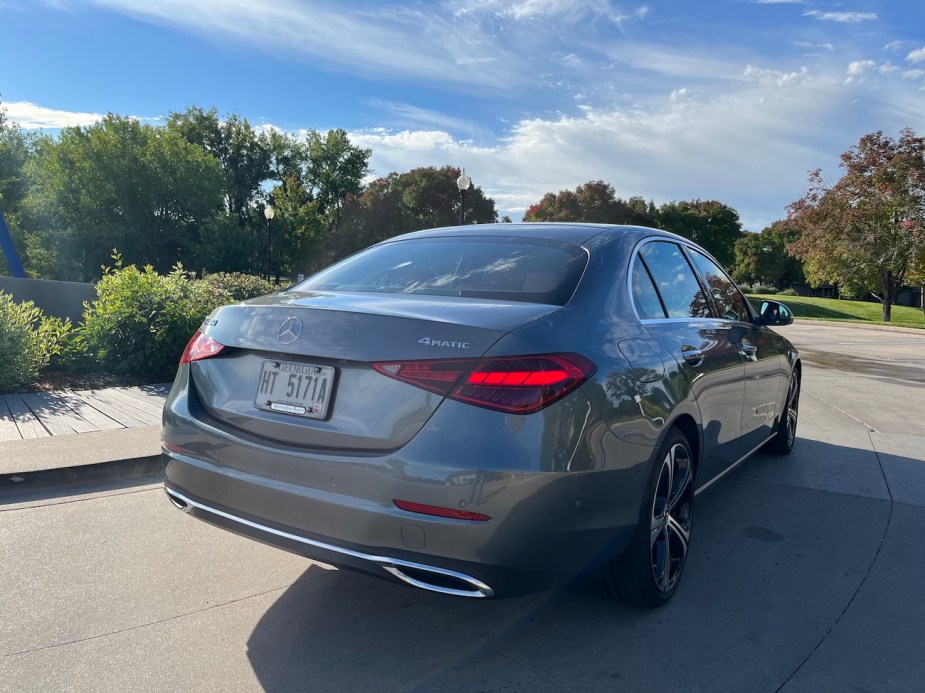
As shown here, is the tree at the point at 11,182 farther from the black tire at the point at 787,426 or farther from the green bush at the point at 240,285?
the black tire at the point at 787,426

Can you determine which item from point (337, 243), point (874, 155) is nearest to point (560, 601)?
point (874, 155)

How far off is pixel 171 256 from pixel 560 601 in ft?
163

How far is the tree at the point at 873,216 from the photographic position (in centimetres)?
3572

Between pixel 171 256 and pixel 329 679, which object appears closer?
pixel 329 679

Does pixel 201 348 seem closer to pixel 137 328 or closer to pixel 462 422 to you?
pixel 462 422

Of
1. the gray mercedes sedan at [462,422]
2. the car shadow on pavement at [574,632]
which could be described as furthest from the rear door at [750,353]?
the gray mercedes sedan at [462,422]

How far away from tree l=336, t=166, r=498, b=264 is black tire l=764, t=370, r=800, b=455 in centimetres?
5363

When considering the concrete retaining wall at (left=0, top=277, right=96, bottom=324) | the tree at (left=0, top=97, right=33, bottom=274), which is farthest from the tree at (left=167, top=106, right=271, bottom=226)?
the concrete retaining wall at (left=0, top=277, right=96, bottom=324)

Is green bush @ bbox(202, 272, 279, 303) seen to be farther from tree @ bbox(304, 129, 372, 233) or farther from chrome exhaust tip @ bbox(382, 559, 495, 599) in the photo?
tree @ bbox(304, 129, 372, 233)

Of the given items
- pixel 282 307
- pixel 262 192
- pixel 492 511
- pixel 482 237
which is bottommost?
pixel 492 511

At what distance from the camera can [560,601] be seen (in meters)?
3.35

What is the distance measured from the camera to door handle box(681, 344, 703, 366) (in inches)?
138

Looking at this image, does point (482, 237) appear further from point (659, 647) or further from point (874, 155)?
point (874, 155)

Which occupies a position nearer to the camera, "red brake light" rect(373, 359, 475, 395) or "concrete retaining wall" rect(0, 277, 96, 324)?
"red brake light" rect(373, 359, 475, 395)
